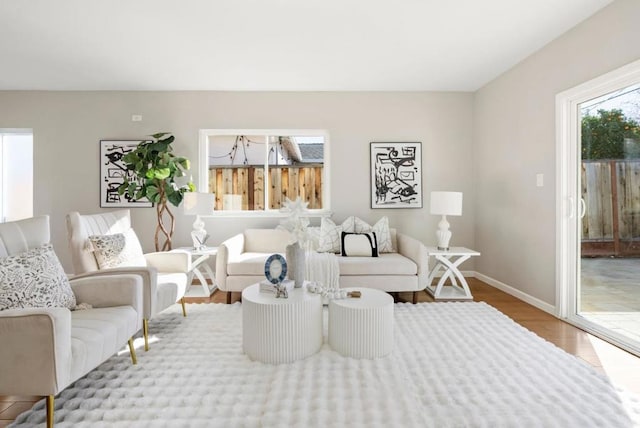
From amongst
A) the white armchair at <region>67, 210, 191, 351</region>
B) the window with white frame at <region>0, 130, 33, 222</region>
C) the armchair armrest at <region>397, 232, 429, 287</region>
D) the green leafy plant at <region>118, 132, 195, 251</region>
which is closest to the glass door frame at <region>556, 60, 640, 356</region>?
the armchair armrest at <region>397, 232, 429, 287</region>

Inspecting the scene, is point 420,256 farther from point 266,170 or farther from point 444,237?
point 266,170

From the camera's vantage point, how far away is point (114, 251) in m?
2.60

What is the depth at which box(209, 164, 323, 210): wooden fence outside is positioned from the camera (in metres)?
4.60

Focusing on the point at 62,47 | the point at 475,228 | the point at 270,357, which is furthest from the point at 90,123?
the point at 475,228

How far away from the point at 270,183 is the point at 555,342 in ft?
11.6

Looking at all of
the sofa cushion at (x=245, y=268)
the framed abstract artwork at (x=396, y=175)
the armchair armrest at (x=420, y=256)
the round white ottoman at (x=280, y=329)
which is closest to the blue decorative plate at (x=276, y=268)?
the round white ottoman at (x=280, y=329)

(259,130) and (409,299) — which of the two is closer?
(409,299)

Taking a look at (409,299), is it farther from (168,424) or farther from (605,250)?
(168,424)

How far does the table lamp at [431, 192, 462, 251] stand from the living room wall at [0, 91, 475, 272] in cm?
73

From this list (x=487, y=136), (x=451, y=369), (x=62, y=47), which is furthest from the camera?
(x=487, y=136)

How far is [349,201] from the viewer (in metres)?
4.55

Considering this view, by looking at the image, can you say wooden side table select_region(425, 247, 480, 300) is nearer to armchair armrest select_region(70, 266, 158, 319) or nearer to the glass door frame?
the glass door frame

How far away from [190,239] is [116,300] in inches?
95.2

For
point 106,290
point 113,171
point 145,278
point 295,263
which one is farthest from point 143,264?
point 113,171
